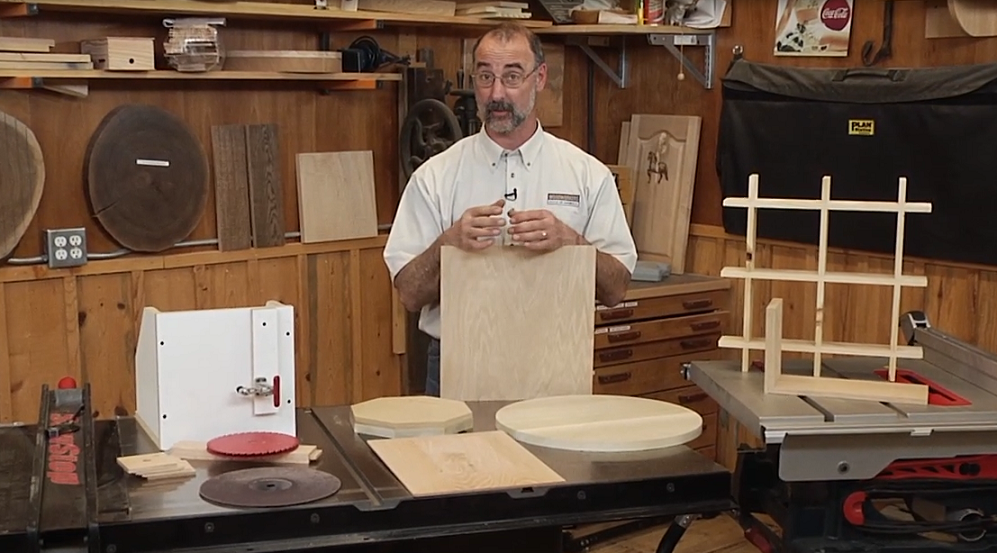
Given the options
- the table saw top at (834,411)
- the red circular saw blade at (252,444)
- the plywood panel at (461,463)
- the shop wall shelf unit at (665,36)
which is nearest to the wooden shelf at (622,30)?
the shop wall shelf unit at (665,36)

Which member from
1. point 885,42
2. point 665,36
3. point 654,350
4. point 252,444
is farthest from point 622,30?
point 252,444

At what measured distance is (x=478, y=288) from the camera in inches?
100

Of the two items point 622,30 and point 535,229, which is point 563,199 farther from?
point 622,30

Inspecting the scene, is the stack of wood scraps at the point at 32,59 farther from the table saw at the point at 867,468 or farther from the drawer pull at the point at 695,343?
the drawer pull at the point at 695,343

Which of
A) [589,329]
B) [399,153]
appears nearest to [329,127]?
[399,153]

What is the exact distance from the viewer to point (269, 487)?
1876mm

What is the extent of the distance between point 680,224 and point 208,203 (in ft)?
5.91

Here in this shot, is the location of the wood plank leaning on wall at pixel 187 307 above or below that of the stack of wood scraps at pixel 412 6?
below

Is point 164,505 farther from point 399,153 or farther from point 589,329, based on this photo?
point 399,153

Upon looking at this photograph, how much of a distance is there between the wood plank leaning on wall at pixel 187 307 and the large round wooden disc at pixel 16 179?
13cm

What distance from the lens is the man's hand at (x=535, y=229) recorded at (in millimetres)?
2497

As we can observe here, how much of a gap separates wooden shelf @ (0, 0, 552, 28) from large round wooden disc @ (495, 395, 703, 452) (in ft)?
5.63

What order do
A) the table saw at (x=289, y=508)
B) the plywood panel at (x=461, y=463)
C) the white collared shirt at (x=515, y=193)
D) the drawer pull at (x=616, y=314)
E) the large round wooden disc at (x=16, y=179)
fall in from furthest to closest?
the drawer pull at (x=616, y=314)
the large round wooden disc at (x=16, y=179)
the white collared shirt at (x=515, y=193)
the plywood panel at (x=461, y=463)
the table saw at (x=289, y=508)

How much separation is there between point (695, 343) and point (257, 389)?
2.47 metres
